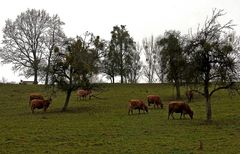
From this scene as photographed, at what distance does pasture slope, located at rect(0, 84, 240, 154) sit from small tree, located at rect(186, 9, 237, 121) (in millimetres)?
3128

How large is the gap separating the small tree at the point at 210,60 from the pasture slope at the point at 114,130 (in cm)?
313

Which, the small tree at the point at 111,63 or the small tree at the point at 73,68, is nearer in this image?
the small tree at the point at 73,68

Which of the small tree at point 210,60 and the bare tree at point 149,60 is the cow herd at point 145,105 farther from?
the bare tree at point 149,60

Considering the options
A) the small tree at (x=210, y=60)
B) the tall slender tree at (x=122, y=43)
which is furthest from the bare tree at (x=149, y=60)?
the small tree at (x=210, y=60)

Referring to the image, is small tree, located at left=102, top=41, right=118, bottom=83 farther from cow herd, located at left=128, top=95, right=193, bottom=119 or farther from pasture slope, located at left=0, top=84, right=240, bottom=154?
cow herd, located at left=128, top=95, right=193, bottom=119

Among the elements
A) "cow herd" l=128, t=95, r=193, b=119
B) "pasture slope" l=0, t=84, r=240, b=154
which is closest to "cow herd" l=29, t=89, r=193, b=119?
"cow herd" l=128, t=95, r=193, b=119

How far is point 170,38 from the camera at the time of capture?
6103cm

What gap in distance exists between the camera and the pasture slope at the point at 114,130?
2306 cm

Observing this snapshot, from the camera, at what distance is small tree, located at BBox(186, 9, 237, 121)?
34.9 m

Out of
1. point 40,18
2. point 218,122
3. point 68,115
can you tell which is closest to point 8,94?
point 68,115

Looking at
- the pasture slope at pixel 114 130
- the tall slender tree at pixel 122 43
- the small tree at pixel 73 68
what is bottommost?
the pasture slope at pixel 114 130

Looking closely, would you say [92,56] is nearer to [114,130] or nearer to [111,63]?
[114,130]

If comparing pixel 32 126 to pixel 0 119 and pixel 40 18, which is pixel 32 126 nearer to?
pixel 0 119

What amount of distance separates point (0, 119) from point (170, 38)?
29.4 meters
